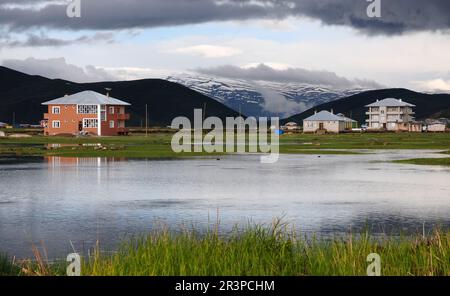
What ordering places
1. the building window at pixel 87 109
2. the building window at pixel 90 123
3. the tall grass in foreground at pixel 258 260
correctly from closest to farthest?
the tall grass in foreground at pixel 258 260
the building window at pixel 90 123
the building window at pixel 87 109

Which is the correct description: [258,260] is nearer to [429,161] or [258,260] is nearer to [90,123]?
[429,161]

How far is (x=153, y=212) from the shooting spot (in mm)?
30047

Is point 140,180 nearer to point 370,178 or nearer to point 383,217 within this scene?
point 370,178

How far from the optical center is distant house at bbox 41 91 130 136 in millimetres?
150250

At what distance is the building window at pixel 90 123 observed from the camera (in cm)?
15012

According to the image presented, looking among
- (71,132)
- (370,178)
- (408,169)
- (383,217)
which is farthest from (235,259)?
(71,132)

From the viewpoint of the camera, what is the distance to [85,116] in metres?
151

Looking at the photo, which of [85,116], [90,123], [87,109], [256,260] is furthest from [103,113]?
[256,260]

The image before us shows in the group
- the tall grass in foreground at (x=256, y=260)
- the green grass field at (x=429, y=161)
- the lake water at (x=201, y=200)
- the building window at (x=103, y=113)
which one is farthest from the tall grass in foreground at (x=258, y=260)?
the building window at (x=103, y=113)

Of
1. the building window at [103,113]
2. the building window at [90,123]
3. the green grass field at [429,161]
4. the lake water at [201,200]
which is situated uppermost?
the building window at [103,113]

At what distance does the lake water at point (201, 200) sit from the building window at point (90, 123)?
301 ft

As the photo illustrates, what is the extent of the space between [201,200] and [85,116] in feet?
394

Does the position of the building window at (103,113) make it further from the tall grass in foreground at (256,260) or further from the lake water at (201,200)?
the tall grass in foreground at (256,260)
